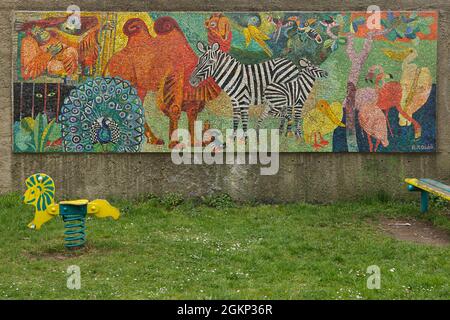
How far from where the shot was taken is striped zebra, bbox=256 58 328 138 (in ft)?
34.3

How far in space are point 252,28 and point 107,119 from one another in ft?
9.79

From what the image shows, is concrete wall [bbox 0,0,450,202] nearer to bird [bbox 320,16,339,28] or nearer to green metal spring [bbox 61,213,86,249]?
bird [bbox 320,16,339,28]

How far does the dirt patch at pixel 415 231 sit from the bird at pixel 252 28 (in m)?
3.57

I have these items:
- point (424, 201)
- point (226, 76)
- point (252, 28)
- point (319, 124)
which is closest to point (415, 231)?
point (424, 201)

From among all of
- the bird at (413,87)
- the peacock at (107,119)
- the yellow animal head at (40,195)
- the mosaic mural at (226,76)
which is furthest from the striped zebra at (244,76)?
the yellow animal head at (40,195)

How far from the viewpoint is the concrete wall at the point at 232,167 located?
10469 mm

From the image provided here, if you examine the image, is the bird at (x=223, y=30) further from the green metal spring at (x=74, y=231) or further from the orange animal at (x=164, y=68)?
the green metal spring at (x=74, y=231)

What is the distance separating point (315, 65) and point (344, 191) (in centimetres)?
226

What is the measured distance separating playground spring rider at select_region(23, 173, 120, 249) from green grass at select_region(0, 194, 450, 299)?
0.23 metres

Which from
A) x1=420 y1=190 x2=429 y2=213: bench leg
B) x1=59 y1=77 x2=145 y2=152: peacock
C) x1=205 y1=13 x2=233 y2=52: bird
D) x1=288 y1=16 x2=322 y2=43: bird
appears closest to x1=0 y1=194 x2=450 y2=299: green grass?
x1=420 y1=190 x2=429 y2=213: bench leg

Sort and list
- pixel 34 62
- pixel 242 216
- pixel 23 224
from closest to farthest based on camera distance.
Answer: pixel 23 224 → pixel 242 216 → pixel 34 62

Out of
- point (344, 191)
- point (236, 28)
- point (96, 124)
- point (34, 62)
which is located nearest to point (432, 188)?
point (344, 191)

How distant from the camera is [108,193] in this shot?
1049cm

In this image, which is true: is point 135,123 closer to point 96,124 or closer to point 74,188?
point 96,124
